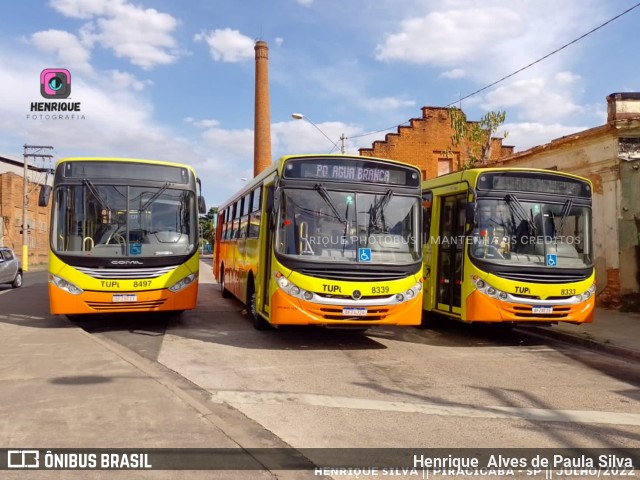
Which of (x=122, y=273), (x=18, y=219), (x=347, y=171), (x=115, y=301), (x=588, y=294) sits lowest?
(x=115, y=301)

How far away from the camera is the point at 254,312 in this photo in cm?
1067

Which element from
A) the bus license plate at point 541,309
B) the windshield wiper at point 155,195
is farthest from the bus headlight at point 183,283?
the bus license plate at point 541,309

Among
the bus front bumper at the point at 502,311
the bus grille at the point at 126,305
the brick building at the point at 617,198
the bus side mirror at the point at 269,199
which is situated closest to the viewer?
the bus side mirror at the point at 269,199

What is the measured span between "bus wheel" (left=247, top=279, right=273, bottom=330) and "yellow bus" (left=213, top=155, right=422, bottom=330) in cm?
116

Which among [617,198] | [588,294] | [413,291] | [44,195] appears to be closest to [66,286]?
[44,195]

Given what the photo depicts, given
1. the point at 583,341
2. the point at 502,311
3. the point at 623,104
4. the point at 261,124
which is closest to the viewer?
the point at 502,311

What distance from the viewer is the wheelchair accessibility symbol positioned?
860 centimetres

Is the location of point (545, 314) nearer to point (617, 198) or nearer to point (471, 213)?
point (471, 213)

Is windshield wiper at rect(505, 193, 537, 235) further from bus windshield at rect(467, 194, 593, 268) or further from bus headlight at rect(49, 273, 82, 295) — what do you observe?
bus headlight at rect(49, 273, 82, 295)

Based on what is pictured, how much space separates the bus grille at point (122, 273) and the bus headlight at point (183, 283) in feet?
1.11

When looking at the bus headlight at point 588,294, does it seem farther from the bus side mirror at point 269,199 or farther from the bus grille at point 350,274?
the bus side mirror at point 269,199

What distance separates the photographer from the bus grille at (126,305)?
1009cm

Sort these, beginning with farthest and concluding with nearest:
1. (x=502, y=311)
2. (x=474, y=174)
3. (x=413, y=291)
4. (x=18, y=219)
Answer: (x=18, y=219), (x=474, y=174), (x=502, y=311), (x=413, y=291)

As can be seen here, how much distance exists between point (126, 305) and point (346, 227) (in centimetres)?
448
